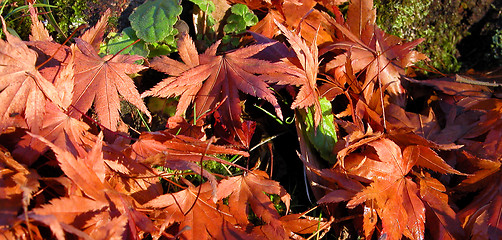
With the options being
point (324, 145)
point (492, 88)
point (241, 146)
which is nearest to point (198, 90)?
point (241, 146)

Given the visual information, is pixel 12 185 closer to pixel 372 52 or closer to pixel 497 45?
pixel 372 52

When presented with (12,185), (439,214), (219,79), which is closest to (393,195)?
(439,214)

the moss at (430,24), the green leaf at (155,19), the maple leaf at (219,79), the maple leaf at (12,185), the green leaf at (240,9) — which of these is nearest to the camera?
the maple leaf at (12,185)

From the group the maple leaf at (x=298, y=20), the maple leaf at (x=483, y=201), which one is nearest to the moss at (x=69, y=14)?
the maple leaf at (x=298, y=20)

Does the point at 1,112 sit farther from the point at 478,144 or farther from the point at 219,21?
the point at 478,144

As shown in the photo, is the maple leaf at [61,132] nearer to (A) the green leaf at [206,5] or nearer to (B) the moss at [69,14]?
(B) the moss at [69,14]

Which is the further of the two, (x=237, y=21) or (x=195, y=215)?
(x=237, y=21)
